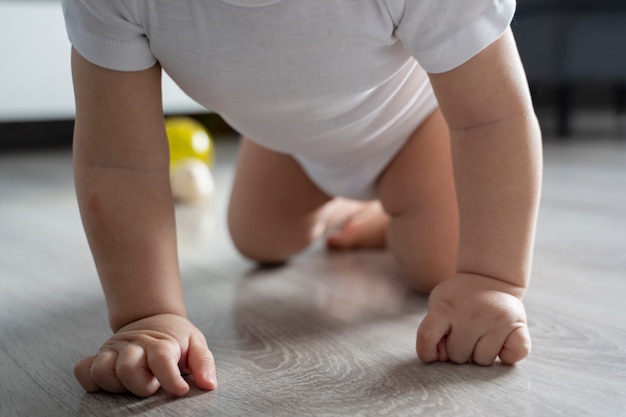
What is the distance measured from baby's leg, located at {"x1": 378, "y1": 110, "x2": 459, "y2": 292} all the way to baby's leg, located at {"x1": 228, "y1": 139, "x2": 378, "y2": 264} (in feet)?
0.48

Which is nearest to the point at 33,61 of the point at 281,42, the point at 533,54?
the point at 533,54

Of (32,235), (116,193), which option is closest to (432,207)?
(116,193)

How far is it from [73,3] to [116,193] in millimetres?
149

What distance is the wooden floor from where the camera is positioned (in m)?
0.53

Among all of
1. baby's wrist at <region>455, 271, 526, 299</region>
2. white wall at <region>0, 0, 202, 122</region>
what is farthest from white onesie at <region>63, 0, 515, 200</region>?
white wall at <region>0, 0, 202, 122</region>

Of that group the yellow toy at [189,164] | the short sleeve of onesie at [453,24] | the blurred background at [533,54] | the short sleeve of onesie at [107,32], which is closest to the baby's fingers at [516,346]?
the short sleeve of onesie at [453,24]

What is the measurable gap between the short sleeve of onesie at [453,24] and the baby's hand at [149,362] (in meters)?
0.28

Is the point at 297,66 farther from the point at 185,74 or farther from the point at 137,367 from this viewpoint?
the point at 137,367

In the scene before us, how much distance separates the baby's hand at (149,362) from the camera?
1.78 feet

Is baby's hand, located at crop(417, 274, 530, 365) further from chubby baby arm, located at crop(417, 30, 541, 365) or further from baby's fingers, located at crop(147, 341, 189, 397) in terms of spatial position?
baby's fingers, located at crop(147, 341, 189, 397)

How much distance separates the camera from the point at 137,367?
545mm

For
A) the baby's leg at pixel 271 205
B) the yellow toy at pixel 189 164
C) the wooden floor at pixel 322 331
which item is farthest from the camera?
the yellow toy at pixel 189 164

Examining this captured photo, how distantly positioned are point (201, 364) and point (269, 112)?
0.23 metres

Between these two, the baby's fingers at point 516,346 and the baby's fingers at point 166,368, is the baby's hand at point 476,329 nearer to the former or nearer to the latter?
the baby's fingers at point 516,346
